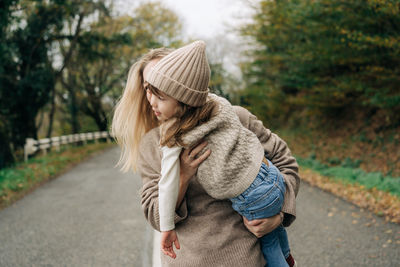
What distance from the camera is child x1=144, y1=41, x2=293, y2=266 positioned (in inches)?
64.8

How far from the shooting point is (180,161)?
5.68 ft

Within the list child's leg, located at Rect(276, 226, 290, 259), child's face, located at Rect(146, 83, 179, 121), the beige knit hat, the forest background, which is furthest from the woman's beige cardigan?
the forest background

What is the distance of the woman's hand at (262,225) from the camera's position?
1.70 metres

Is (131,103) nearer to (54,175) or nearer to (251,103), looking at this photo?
(54,175)

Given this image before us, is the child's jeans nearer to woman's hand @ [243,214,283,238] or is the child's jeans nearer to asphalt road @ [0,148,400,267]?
woman's hand @ [243,214,283,238]

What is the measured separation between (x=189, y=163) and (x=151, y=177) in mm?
306

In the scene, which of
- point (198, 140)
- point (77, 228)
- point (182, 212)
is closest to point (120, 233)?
point (77, 228)

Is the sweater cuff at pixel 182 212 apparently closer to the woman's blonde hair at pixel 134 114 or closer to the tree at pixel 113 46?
the woman's blonde hair at pixel 134 114

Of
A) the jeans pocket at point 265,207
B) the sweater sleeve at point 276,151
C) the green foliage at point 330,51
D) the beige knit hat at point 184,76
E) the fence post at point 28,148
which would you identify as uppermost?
the beige knit hat at point 184,76

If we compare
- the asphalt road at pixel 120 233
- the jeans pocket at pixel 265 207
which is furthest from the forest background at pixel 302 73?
the jeans pocket at pixel 265 207

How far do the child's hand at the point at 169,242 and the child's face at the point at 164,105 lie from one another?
0.59 meters

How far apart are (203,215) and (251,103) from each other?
12905mm

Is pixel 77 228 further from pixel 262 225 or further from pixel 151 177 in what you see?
pixel 262 225

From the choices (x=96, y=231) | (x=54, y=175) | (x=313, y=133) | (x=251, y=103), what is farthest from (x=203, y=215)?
(x=313, y=133)
